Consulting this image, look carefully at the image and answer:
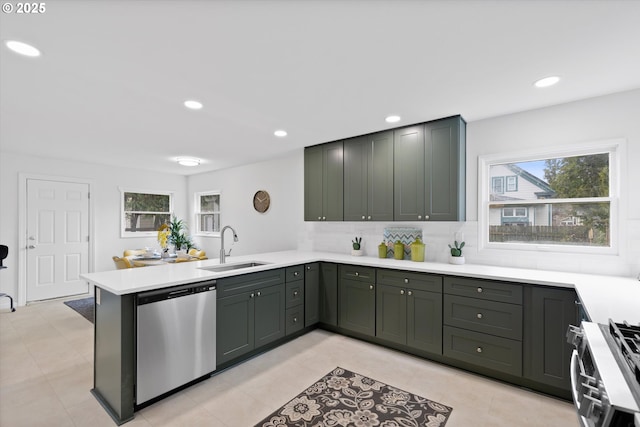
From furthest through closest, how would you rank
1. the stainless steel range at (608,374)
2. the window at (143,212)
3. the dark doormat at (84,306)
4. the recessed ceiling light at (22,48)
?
1. the window at (143,212)
2. the dark doormat at (84,306)
3. the recessed ceiling light at (22,48)
4. the stainless steel range at (608,374)

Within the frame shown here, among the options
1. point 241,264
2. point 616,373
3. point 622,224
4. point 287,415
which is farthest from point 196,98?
point 622,224

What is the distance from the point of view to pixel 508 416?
2145 mm

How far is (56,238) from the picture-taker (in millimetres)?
5363

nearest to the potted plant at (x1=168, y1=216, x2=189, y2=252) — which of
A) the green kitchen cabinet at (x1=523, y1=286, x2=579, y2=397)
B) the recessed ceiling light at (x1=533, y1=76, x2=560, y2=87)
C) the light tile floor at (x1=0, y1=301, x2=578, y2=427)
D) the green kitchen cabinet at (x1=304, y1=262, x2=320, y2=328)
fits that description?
the light tile floor at (x1=0, y1=301, x2=578, y2=427)

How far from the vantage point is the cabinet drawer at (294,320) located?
11.1ft

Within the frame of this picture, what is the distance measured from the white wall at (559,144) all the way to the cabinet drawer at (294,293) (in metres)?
1.47

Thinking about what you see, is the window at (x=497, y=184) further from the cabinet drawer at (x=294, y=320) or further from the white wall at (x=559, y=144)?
the cabinet drawer at (x=294, y=320)

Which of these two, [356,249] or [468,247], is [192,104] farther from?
[468,247]

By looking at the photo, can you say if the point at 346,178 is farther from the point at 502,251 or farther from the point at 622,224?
the point at 622,224

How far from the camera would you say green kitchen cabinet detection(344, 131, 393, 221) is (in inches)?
141

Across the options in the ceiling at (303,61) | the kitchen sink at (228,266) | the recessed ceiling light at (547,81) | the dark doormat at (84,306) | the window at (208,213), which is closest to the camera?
the ceiling at (303,61)

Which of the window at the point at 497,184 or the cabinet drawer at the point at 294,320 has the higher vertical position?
the window at the point at 497,184

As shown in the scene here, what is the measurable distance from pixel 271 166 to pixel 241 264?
7.69 feet

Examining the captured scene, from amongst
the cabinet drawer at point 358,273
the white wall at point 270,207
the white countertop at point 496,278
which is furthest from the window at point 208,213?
the cabinet drawer at point 358,273
